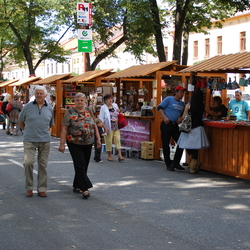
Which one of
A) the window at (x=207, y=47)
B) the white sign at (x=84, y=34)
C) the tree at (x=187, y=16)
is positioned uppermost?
the window at (x=207, y=47)

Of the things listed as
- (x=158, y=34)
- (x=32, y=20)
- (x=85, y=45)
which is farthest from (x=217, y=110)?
(x=32, y=20)

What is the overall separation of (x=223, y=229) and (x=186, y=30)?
15451 millimetres

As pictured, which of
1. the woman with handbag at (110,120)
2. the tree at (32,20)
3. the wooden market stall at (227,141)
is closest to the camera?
the wooden market stall at (227,141)

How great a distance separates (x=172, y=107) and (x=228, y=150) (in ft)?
5.94

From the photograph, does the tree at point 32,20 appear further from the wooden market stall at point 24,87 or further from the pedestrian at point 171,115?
the pedestrian at point 171,115

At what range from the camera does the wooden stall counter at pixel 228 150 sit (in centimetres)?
914

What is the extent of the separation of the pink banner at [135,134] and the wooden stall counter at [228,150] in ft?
9.16

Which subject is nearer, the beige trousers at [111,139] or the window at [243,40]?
the beige trousers at [111,139]

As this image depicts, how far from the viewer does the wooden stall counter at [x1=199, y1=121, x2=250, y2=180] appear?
914 centimetres

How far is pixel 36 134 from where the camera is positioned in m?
7.55

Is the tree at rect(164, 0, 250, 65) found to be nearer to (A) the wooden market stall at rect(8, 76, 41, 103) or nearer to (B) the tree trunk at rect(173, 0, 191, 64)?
(B) the tree trunk at rect(173, 0, 191, 64)

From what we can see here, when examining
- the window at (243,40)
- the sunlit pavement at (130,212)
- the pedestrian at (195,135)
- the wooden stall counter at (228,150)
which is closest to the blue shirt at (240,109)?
the wooden stall counter at (228,150)

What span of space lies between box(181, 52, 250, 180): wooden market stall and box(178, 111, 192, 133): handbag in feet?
1.24

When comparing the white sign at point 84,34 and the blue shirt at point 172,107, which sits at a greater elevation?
the white sign at point 84,34
